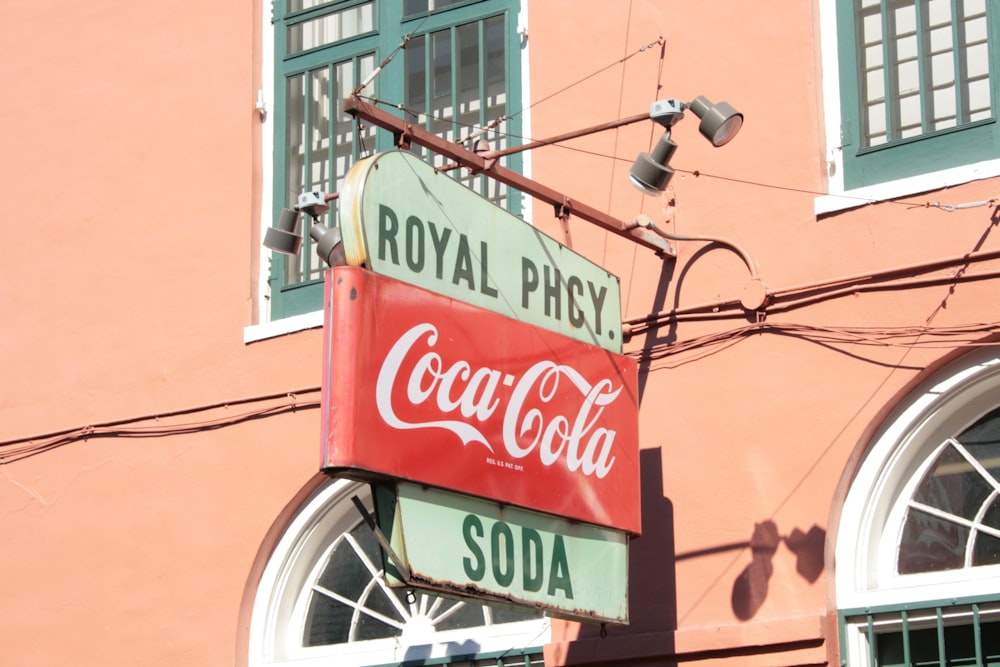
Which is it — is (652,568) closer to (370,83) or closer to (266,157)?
(370,83)

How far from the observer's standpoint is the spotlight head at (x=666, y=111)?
8.07 meters

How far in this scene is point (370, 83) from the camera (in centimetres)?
1016

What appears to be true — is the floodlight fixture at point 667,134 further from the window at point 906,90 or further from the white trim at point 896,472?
the white trim at point 896,472

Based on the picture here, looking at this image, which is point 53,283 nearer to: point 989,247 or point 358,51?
point 358,51

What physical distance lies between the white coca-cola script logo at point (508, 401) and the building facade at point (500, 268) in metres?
0.62

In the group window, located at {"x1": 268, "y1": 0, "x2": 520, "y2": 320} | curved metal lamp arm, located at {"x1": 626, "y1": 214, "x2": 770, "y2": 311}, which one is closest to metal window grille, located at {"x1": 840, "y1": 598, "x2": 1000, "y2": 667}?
curved metal lamp arm, located at {"x1": 626, "y1": 214, "x2": 770, "y2": 311}

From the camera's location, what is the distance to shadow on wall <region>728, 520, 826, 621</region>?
8023 mm

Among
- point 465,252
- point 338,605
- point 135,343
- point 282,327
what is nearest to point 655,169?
point 465,252

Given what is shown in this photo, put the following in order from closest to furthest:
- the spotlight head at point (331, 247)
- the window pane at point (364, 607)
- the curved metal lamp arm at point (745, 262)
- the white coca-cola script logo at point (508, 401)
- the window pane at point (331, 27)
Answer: the white coca-cola script logo at point (508, 401), the curved metal lamp arm at point (745, 262), the spotlight head at point (331, 247), the window pane at point (364, 607), the window pane at point (331, 27)

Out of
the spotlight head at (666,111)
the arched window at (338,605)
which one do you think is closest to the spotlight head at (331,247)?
the arched window at (338,605)

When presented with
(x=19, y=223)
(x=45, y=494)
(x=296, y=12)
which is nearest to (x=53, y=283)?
(x=19, y=223)

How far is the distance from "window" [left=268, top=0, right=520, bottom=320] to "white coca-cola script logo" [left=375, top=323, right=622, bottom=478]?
87.3 inches

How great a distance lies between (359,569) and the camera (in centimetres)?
954

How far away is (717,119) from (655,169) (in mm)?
375
